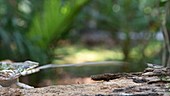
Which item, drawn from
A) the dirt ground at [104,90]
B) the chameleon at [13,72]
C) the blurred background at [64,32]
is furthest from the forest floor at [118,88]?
the blurred background at [64,32]

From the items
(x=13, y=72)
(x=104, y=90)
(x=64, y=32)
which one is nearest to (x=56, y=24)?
(x=64, y=32)

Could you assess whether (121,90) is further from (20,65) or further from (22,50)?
(22,50)

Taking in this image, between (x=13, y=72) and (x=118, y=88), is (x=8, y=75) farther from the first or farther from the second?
(x=118, y=88)

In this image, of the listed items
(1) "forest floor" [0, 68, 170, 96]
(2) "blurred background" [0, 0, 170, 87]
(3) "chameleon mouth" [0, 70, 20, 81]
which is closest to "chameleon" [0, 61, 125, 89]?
(3) "chameleon mouth" [0, 70, 20, 81]

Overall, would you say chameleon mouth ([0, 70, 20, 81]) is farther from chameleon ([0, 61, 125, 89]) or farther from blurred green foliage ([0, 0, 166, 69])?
blurred green foliage ([0, 0, 166, 69])

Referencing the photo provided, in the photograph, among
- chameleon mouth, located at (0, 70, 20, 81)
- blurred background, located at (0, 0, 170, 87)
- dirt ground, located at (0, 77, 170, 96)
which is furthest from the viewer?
blurred background, located at (0, 0, 170, 87)
